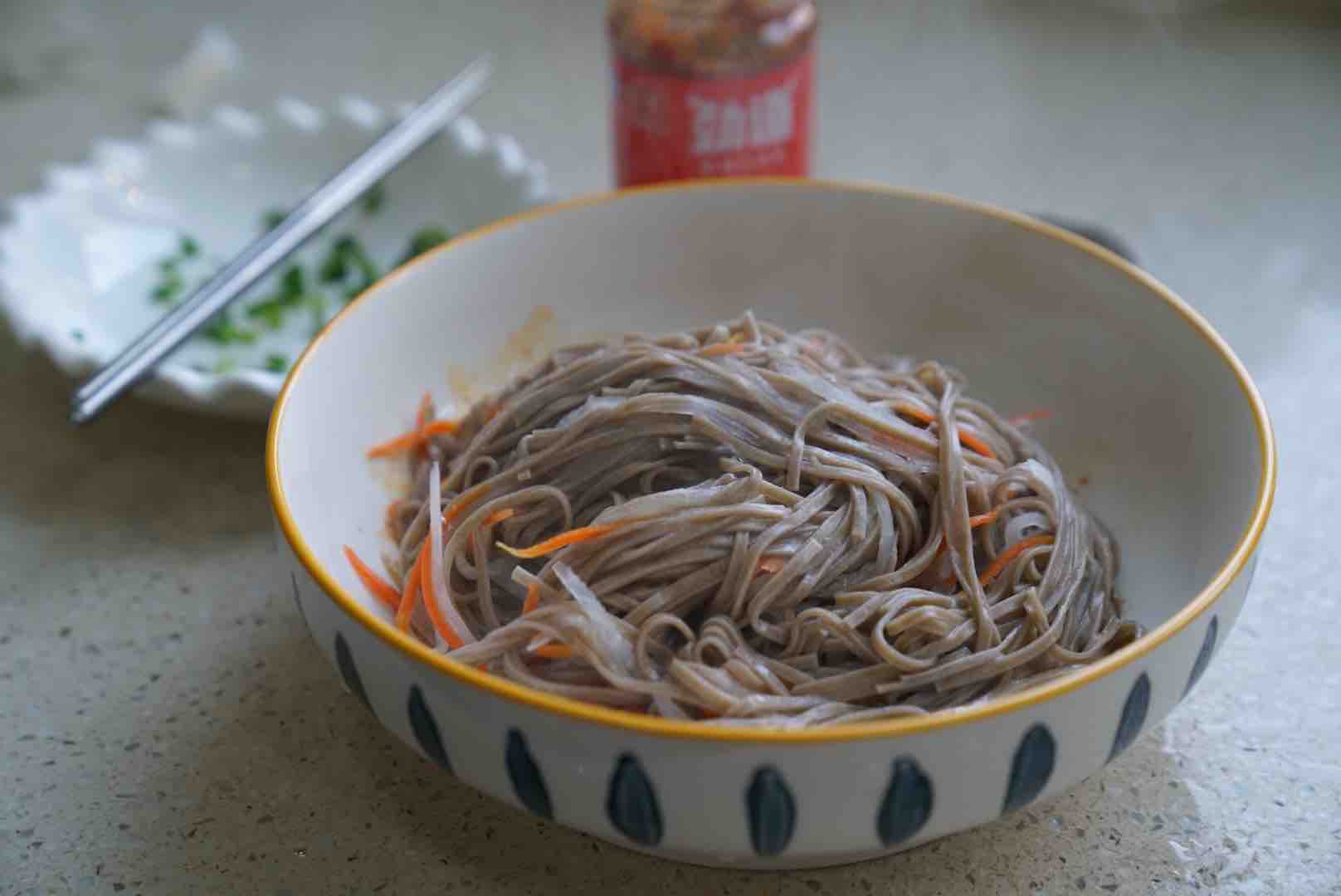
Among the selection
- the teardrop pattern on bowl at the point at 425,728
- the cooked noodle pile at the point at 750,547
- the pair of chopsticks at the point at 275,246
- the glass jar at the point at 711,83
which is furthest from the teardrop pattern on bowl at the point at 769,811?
the glass jar at the point at 711,83

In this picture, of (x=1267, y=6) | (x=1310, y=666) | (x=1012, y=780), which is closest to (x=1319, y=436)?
(x=1310, y=666)

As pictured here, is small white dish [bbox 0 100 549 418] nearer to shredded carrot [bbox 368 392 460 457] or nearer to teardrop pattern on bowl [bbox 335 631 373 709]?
shredded carrot [bbox 368 392 460 457]

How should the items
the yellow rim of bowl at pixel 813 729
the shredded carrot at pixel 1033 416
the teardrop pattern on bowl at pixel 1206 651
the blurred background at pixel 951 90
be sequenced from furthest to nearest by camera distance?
the blurred background at pixel 951 90
the shredded carrot at pixel 1033 416
the teardrop pattern on bowl at pixel 1206 651
the yellow rim of bowl at pixel 813 729

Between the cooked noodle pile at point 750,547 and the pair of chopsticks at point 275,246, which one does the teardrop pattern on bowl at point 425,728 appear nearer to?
the cooked noodle pile at point 750,547

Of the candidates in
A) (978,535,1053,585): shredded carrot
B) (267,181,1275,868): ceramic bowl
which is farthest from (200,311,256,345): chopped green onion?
(978,535,1053,585): shredded carrot

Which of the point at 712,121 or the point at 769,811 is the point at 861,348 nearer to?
the point at 712,121

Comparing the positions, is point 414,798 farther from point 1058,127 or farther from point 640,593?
point 1058,127
